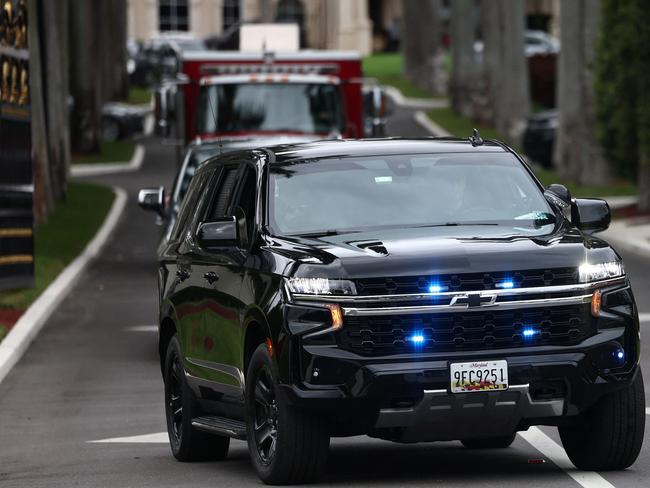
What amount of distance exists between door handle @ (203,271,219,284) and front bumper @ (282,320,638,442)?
1.49m

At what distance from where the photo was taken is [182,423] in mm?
11281

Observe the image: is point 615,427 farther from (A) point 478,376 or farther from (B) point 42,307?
(B) point 42,307

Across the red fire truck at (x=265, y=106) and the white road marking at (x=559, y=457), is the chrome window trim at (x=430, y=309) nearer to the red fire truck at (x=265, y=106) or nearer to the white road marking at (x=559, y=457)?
the white road marking at (x=559, y=457)

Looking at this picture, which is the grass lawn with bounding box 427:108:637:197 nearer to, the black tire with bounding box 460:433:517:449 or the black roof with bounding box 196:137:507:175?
the black tire with bounding box 460:433:517:449

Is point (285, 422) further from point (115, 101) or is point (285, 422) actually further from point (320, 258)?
point (115, 101)

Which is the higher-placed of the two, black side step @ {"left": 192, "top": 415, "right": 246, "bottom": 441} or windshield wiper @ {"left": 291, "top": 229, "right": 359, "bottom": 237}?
windshield wiper @ {"left": 291, "top": 229, "right": 359, "bottom": 237}

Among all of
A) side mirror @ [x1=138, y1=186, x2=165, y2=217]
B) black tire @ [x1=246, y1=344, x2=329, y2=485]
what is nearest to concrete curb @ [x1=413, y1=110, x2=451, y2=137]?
side mirror @ [x1=138, y1=186, x2=165, y2=217]

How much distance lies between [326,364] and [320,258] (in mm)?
552

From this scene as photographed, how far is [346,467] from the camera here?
415 inches

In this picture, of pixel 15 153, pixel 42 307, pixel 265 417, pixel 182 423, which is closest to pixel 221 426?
pixel 182 423

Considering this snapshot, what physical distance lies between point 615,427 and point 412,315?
129 centimetres

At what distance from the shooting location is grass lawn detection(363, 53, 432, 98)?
2847 inches

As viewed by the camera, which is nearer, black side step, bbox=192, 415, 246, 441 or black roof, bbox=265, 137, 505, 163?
black side step, bbox=192, 415, 246, 441

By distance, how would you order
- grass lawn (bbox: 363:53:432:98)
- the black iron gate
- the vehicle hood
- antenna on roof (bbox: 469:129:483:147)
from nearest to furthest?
the vehicle hood → antenna on roof (bbox: 469:129:483:147) → the black iron gate → grass lawn (bbox: 363:53:432:98)
